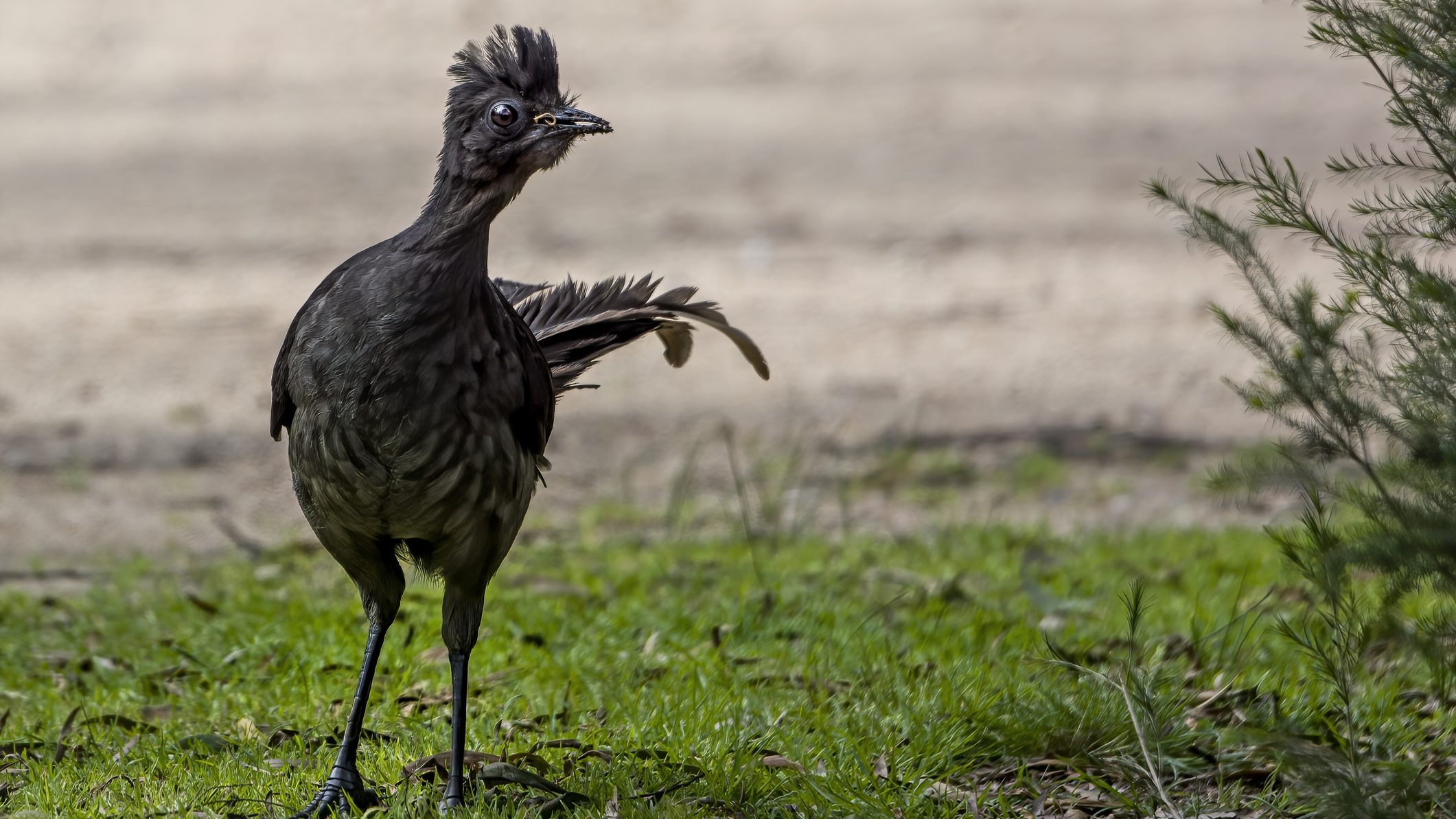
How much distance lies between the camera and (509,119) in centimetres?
358

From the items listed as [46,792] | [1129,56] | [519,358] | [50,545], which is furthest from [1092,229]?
[46,792]

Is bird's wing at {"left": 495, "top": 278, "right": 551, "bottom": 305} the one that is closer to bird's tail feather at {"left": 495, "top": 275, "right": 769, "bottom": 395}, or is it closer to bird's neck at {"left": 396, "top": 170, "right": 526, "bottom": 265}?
bird's tail feather at {"left": 495, "top": 275, "right": 769, "bottom": 395}

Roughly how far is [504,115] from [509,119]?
2 centimetres

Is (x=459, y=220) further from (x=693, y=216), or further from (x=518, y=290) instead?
(x=693, y=216)

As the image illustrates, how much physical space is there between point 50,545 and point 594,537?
246 centimetres

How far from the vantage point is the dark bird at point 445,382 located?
3.50 metres

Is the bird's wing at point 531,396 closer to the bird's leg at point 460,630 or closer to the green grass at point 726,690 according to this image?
the bird's leg at point 460,630

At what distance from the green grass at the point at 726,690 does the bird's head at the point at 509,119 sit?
151 cm

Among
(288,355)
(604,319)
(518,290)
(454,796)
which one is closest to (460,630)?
(454,796)

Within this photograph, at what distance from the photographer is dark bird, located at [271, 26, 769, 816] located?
350 centimetres

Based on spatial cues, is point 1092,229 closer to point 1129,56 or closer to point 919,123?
point 919,123

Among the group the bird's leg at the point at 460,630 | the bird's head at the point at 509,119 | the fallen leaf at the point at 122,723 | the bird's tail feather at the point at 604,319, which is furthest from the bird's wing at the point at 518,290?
the fallen leaf at the point at 122,723

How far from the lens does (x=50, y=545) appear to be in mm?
6887

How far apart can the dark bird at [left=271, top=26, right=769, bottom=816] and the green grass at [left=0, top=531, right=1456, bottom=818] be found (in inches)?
19.5
